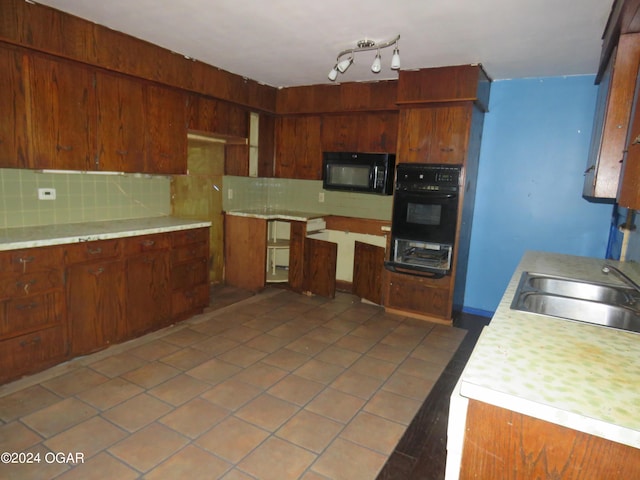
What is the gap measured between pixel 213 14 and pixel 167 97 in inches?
45.6

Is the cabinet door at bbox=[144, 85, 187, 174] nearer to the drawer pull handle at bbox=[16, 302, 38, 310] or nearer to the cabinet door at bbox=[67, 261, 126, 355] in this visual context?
the cabinet door at bbox=[67, 261, 126, 355]

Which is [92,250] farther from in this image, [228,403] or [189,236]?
[228,403]

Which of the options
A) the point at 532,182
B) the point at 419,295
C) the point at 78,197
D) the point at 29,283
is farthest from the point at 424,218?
the point at 29,283

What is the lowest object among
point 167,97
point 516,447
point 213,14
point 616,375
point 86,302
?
point 86,302

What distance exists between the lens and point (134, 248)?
10.1ft

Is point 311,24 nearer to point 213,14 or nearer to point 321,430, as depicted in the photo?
point 213,14

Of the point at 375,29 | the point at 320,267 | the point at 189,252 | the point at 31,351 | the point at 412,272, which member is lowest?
the point at 31,351

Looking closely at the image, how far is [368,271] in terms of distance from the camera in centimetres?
425

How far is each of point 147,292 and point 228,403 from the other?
133 cm

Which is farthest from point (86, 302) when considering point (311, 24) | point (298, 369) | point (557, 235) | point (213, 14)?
point (557, 235)

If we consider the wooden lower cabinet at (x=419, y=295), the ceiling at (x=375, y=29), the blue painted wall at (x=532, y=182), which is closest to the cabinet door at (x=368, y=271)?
the wooden lower cabinet at (x=419, y=295)

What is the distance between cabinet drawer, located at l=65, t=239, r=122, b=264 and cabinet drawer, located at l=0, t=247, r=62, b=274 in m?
0.08

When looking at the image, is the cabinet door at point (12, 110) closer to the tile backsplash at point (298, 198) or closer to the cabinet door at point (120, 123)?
the cabinet door at point (120, 123)

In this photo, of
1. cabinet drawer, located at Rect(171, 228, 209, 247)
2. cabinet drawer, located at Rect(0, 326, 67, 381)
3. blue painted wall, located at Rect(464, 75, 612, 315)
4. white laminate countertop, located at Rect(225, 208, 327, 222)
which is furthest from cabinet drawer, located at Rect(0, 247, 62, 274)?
blue painted wall, located at Rect(464, 75, 612, 315)
